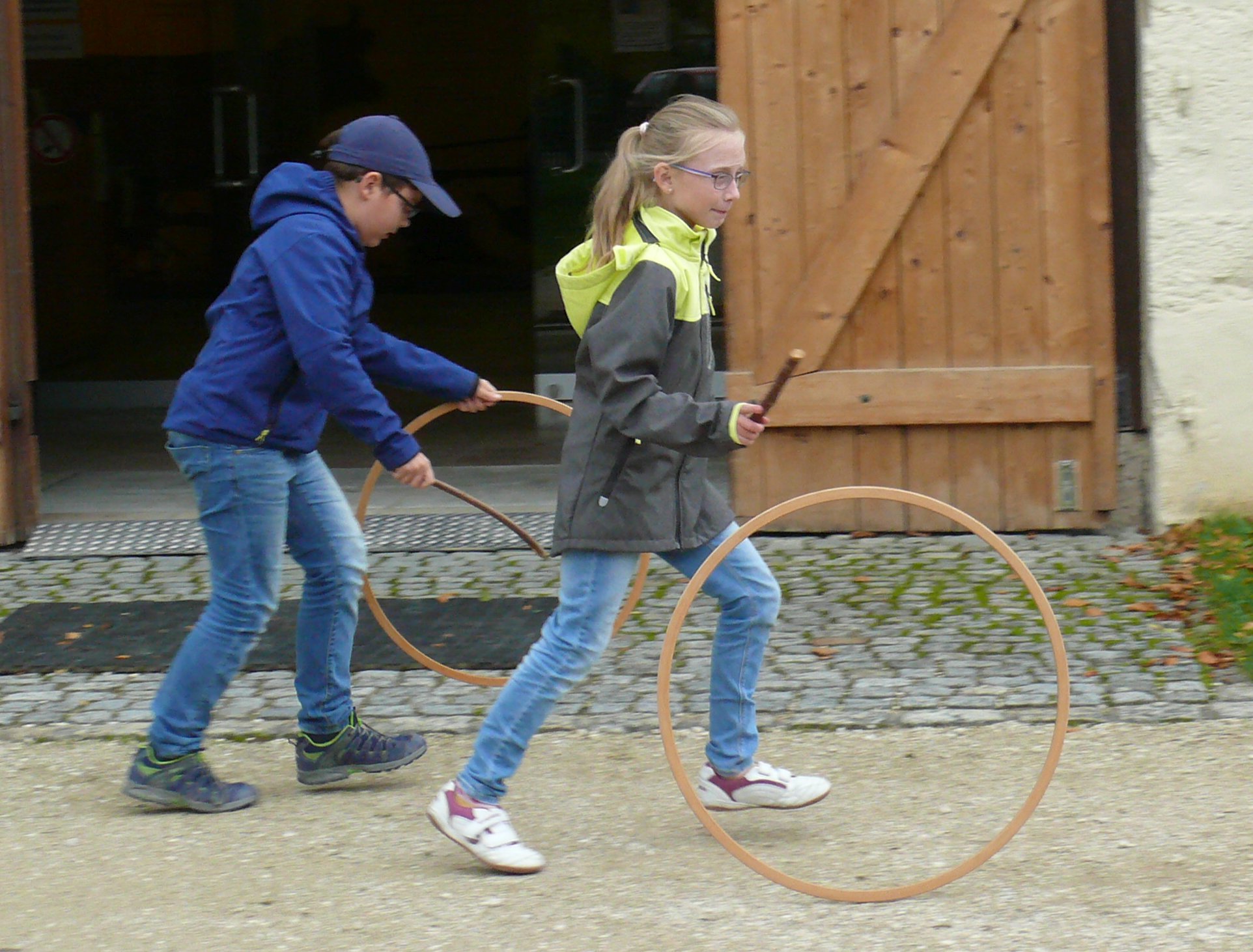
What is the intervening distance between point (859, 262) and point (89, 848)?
390 cm

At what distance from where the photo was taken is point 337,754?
440 cm

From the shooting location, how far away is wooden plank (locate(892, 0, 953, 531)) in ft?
22.0

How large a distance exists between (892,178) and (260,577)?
3.48 m

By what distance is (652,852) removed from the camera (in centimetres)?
396

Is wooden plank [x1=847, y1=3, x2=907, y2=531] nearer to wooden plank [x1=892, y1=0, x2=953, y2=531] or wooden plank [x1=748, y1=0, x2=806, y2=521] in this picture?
wooden plank [x1=892, y1=0, x2=953, y2=531]

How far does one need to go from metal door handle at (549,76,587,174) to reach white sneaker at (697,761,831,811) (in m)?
6.04

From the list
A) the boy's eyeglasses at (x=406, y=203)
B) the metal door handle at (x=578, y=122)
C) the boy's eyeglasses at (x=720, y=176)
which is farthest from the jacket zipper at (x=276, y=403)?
the metal door handle at (x=578, y=122)

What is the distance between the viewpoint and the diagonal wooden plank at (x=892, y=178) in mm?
6656

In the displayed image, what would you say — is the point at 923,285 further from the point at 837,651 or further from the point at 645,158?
the point at 645,158

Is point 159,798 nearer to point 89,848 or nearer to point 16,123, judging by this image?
point 89,848

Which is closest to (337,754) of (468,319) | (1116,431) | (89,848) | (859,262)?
(89,848)

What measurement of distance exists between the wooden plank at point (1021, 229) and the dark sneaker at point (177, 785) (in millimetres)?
3749

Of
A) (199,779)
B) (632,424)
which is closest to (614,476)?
(632,424)

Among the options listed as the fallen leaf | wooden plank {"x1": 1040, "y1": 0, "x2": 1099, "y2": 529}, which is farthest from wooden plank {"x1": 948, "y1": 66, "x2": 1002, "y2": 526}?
the fallen leaf
